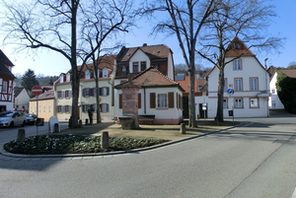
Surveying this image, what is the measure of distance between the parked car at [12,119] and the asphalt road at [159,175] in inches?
883

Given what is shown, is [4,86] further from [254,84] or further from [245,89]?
[254,84]

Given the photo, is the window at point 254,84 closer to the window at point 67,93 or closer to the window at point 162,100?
the window at point 162,100

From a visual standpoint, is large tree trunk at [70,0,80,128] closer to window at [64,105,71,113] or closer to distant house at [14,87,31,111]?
window at [64,105,71,113]

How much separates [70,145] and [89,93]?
5007 centimetres

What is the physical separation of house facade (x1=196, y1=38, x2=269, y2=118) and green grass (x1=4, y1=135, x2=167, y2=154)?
1624 inches

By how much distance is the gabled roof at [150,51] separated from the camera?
60.3 meters

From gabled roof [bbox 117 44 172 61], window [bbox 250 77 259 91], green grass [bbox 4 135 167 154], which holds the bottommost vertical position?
green grass [bbox 4 135 167 154]

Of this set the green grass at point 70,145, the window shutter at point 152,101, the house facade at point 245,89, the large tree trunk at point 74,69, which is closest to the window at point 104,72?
the house facade at point 245,89

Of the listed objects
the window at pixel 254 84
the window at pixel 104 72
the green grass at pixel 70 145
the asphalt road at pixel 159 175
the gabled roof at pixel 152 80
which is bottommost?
the asphalt road at pixel 159 175

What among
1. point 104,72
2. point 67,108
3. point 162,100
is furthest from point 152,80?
point 67,108

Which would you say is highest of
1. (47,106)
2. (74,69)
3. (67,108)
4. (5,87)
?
(5,87)

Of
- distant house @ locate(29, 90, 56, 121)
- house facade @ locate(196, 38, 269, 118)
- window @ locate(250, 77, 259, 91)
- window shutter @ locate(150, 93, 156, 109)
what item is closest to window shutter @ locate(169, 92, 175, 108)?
window shutter @ locate(150, 93, 156, 109)

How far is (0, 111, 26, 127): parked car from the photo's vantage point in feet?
116

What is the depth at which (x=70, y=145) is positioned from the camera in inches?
633
